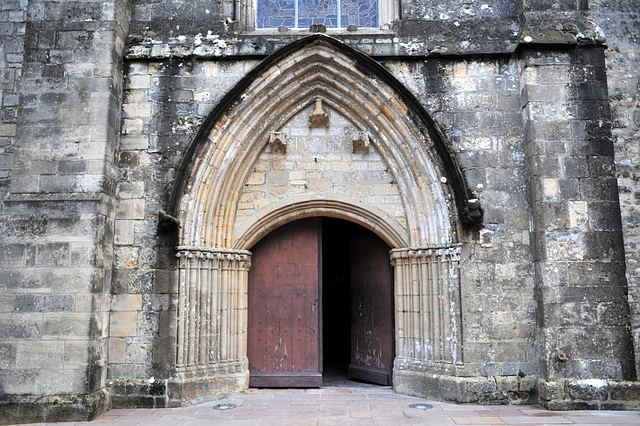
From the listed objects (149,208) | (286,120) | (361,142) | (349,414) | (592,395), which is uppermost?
(286,120)

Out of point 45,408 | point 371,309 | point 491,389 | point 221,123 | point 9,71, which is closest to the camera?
point 45,408

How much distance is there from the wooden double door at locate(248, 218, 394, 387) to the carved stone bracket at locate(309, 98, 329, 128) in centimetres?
115

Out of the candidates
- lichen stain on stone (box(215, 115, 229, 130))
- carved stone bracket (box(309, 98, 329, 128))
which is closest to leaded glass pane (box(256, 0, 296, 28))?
carved stone bracket (box(309, 98, 329, 128))

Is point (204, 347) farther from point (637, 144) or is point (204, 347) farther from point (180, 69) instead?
point (637, 144)

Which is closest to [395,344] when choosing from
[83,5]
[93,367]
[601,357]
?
[601,357]

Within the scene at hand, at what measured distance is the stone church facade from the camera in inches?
192

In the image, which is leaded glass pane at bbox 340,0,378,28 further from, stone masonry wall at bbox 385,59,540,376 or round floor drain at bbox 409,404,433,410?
round floor drain at bbox 409,404,433,410

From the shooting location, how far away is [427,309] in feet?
17.7

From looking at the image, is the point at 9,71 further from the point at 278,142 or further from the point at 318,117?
the point at 318,117

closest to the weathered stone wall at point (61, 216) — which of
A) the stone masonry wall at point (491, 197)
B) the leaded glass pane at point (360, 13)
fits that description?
the leaded glass pane at point (360, 13)

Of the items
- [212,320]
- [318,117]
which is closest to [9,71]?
[318,117]

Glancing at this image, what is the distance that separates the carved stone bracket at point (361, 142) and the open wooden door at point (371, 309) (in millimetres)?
1115

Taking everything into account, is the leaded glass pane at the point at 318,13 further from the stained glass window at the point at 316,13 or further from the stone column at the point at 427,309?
the stone column at the point at 427,309

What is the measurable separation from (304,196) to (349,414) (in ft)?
7.77
